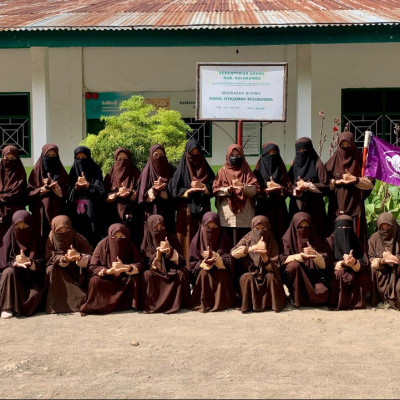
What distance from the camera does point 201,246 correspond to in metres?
6.06

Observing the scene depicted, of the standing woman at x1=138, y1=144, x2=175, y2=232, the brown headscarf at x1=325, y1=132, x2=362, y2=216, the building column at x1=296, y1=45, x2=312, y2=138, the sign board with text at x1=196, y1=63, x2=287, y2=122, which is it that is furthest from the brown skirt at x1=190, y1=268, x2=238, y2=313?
the building column at x1=296, y1=45, x2=312, y2=138

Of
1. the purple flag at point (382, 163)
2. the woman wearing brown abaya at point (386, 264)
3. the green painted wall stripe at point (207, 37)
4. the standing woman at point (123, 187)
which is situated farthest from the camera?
the green painted wall stripe at point (207, 37)

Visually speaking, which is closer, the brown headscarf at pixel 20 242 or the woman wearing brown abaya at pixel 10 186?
the brown headscarf at pixel 20 242

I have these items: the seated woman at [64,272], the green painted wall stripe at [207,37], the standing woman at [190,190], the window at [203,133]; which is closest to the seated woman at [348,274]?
the standing woman at [190,190]

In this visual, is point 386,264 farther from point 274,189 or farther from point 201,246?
point 201,246

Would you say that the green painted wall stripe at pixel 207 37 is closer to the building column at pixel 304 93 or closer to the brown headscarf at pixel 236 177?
the building column at pixel 304 93

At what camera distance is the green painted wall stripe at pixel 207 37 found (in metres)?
8.76

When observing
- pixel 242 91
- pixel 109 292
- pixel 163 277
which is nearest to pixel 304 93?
pixel 242 91

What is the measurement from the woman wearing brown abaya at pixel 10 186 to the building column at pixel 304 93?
3993 millimetres

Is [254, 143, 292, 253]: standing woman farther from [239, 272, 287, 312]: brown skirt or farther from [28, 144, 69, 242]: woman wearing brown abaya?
[28, 144, 69, 242]: woman wearing brown abaya

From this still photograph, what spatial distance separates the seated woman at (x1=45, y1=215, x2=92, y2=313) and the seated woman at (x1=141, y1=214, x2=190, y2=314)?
1.83 feet

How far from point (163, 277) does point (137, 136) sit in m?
2.78

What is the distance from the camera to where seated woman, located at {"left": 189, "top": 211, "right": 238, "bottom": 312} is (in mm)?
5977

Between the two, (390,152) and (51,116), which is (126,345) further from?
(51,116)
